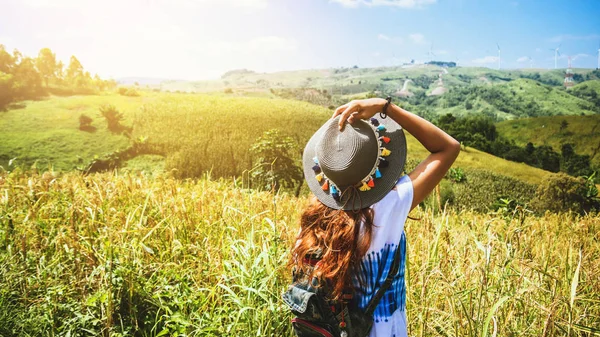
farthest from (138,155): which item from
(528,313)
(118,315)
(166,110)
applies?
(528,313)

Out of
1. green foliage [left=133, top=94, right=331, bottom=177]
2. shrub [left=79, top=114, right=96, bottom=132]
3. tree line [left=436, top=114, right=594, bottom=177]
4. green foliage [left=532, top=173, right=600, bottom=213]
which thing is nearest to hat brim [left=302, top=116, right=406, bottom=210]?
green foliage [left=133, top=94, right=331, bottom=177]

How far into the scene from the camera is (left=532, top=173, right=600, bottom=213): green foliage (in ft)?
70.3

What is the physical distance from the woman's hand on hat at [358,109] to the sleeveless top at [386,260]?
1.06 feet

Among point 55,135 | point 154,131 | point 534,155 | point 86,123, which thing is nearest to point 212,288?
point 55,135

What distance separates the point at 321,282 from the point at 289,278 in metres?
1.26

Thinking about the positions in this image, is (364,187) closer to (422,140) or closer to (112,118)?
(422,140)

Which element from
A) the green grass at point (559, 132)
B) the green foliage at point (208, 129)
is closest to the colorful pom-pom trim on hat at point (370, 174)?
the green foliage at point (208, 129)

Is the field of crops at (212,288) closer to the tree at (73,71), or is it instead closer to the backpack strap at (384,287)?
the backpack strap at (384,287)

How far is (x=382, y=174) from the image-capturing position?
1356 millimetres

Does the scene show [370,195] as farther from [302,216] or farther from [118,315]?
[118,315]

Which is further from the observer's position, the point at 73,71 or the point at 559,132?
the point at 559,132

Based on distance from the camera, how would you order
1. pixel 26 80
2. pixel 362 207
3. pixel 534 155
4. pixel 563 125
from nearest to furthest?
pixel 362 207
pixel 26 80
pixel 534 155
pixel 563 125

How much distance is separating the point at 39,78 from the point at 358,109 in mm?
31035

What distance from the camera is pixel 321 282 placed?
136 centimetres
